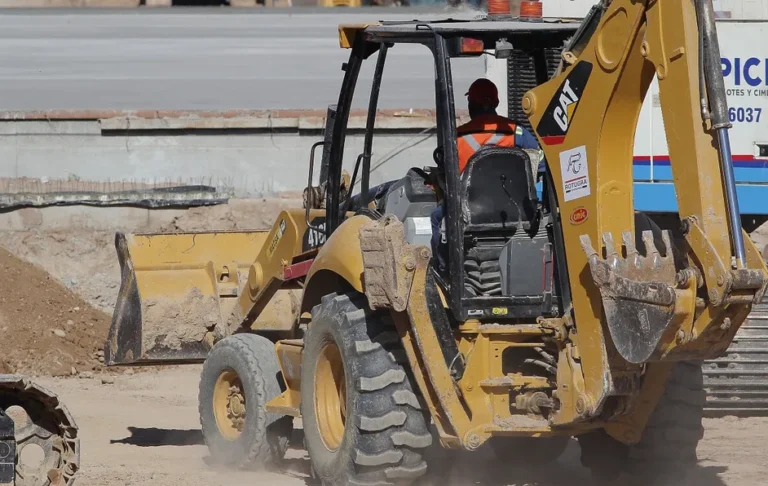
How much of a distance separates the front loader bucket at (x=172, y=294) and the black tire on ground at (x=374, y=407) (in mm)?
2444

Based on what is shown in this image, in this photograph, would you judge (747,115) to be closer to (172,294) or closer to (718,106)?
(172,294)

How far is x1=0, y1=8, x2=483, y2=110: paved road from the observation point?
651 inches

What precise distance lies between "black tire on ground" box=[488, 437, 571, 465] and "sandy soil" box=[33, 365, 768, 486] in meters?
0.08

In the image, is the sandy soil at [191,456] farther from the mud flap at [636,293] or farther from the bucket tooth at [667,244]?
the bucket tooth at [667,244]

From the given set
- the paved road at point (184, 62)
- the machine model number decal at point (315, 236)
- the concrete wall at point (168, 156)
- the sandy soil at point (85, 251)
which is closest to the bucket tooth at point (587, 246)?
the machine model number decal at point (315, 236)

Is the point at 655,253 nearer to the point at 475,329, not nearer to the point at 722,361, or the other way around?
the point at 475,329

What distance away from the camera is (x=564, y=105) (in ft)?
19.7

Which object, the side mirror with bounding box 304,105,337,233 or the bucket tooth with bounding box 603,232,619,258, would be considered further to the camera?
the side mirror with bounding box 304,105,337,233

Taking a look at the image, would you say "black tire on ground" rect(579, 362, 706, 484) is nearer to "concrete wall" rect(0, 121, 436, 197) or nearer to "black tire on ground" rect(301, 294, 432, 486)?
"black tire on ground" rect(301, 294, 432, 486)

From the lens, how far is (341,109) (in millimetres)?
7441

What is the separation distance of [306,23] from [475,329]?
12.6 m

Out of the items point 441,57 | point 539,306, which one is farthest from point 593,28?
point 539,306

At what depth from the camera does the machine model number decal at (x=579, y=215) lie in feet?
19.4

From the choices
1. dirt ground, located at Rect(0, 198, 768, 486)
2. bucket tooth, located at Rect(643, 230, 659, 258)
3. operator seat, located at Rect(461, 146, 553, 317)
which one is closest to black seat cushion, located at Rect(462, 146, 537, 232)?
operator seat, located at Rect(461, 146, 553, 317)
